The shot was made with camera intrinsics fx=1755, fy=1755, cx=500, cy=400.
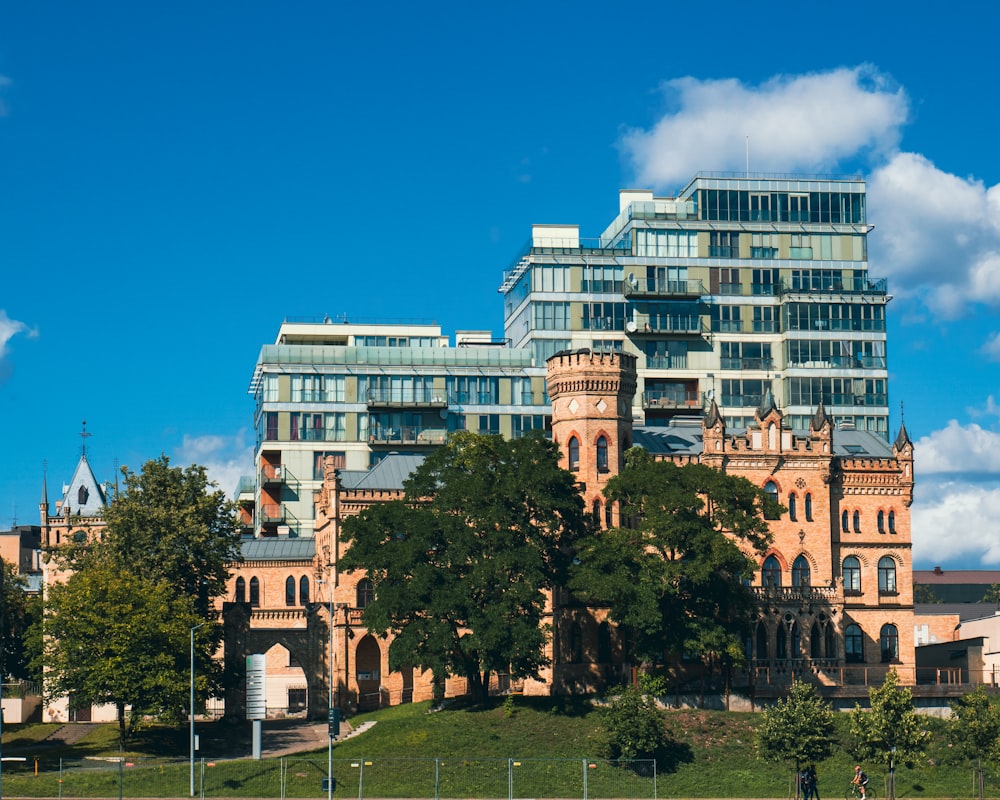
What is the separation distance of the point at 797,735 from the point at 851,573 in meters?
28.0

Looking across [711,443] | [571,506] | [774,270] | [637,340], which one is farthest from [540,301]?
[571,506]

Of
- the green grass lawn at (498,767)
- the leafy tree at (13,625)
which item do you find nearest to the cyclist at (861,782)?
the green grass lawn at (498,767)

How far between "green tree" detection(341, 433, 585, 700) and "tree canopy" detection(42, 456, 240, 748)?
10076 millimetres

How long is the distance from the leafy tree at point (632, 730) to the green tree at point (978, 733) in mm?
13991

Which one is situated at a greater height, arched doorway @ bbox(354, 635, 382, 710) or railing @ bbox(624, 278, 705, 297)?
railing @ bbox(624, 278, 705, 297)

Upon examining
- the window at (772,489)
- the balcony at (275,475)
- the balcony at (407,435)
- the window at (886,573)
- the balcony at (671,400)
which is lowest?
the window at (886,573)

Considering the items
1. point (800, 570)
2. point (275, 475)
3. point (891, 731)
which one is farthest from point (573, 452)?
point (275, 475)

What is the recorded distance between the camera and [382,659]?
10806 centimetres

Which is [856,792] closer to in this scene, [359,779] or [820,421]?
[359,779]

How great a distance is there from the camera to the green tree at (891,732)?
79.4 m

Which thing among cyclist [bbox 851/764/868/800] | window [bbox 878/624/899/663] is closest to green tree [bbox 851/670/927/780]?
cyclist [bbox 851/764/868/800]

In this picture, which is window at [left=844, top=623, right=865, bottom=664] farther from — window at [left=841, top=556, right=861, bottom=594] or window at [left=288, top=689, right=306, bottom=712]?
window at [left=288, top=689, right=306, bottom=712]

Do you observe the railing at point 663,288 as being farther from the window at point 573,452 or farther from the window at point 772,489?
the window at point 573,452

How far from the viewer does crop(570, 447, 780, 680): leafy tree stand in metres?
91.7
